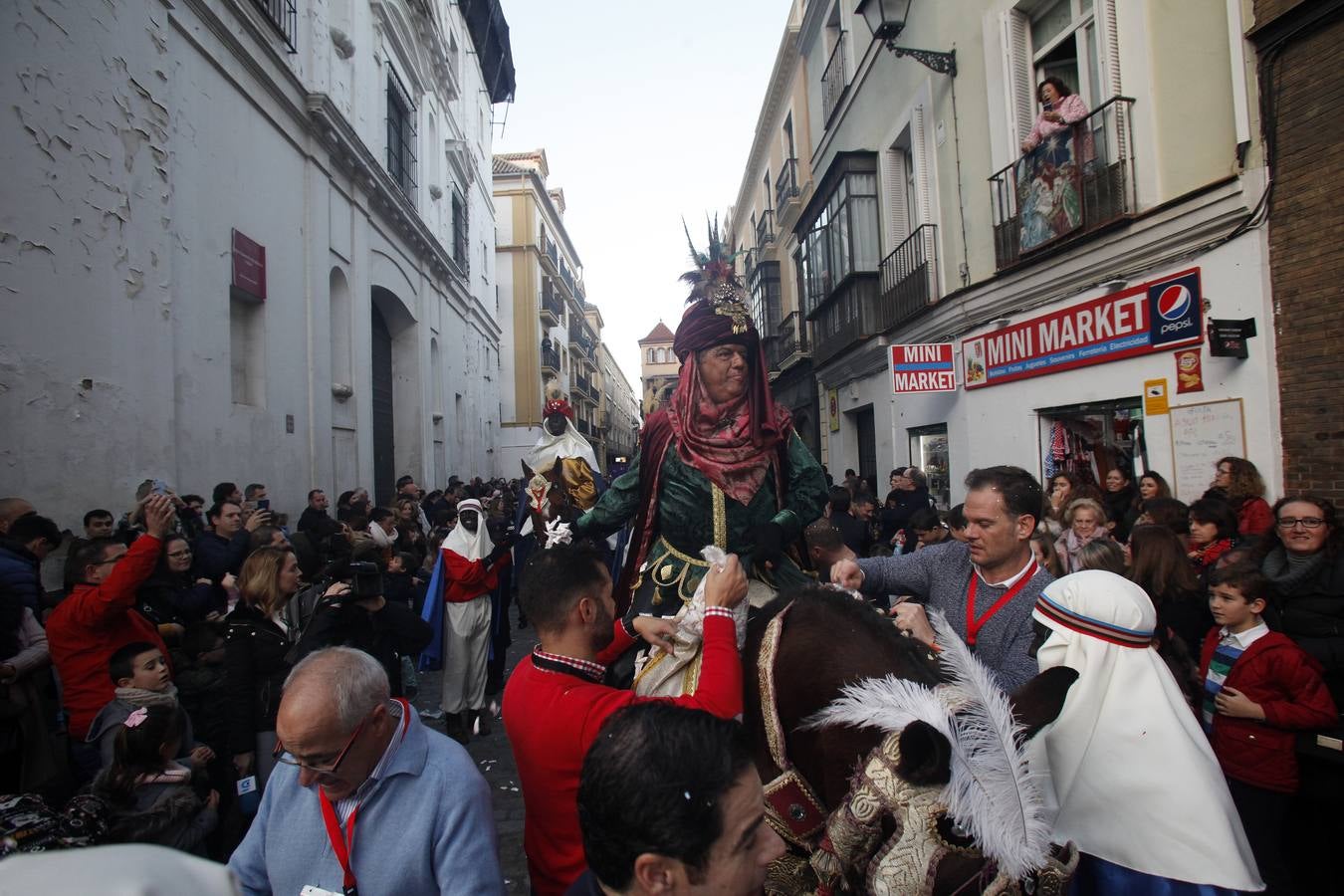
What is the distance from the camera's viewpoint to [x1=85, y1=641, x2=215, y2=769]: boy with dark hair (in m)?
3.31

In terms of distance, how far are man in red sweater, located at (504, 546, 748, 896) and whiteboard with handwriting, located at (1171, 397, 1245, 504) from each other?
6241mm

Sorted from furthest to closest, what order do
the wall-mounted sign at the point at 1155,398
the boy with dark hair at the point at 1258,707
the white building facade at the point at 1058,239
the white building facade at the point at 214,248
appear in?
the wall-mounted sign at the point at 1155,398, the white building facade at the point at 1058,239, the white building facade at the point at 214,248, the boy with dark hair at the point at 1258,707

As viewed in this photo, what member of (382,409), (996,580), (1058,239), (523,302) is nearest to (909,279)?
(1058,239)

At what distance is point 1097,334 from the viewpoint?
8055 mm

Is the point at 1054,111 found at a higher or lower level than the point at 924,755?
higher

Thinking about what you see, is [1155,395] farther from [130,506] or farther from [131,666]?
[130,506]

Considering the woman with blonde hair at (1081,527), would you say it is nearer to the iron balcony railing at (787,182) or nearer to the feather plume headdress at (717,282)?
the feather plume headdress at (717,282)

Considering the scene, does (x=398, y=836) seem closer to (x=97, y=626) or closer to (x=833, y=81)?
(x=97, y=626)

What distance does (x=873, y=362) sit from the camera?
14.5 m

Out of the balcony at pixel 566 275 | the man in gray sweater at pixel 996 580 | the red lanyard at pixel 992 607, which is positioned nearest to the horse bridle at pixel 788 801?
the man in gray sweater at pixel 996 580

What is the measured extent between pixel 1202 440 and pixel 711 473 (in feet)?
19.1

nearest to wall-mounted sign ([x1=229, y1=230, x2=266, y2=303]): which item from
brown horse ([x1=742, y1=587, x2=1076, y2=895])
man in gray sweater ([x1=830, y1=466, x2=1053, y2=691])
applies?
man in gray sweater ([x1=830, y1=466, x2=1053, y2=691])

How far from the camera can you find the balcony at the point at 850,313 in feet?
45.6

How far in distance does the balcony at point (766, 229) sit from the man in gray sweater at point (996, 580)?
2202 cm
